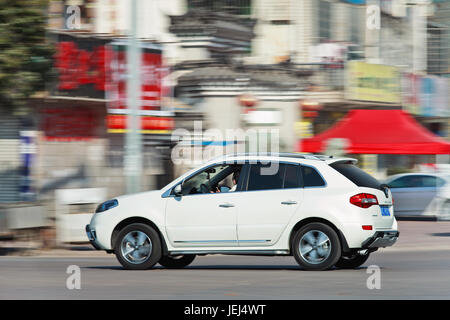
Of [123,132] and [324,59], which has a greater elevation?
[324,59]

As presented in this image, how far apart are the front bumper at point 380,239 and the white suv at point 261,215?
0.5 inches

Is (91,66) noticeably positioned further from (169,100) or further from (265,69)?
(265,69)

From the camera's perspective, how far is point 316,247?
12539 millimetres

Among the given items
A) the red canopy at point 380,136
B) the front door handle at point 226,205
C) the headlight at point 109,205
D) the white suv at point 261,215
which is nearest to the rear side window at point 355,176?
the white suv at point 261,215

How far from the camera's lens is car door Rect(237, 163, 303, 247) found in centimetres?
1266

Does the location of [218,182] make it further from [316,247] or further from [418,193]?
[418,193]

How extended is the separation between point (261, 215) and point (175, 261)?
195 centimetres

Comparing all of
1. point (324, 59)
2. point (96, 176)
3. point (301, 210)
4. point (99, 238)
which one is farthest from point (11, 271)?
point (324, 59)

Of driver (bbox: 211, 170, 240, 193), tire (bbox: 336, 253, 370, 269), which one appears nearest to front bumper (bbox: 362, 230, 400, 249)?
tire (bbox: 336, 253, 370, 269)

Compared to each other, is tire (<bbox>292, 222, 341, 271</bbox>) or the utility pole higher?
the utility pole

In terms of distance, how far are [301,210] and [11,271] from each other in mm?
4385

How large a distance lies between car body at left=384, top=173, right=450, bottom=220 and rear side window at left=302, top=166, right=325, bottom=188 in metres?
14.8

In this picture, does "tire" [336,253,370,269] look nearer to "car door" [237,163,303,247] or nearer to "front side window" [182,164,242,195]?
"car door" [237,163,303,247]
